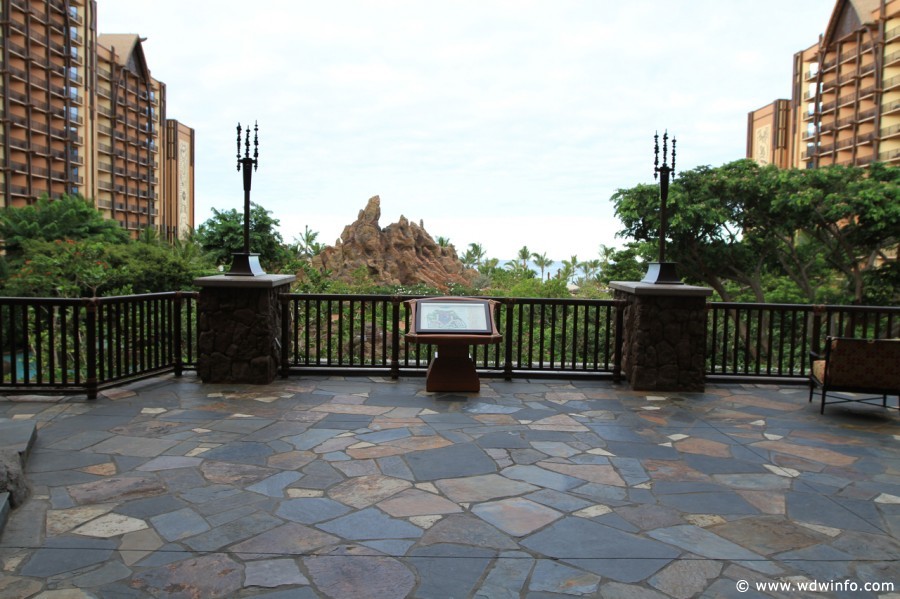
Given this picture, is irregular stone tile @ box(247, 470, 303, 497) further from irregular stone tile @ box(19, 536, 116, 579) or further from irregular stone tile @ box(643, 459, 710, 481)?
irregular stone tile @ box(643, 459, 710, 481)

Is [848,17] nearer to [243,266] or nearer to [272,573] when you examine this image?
[243,266]

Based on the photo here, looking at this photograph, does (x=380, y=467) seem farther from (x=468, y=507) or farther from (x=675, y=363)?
(x=675, y=363)

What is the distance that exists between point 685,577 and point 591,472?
4.86ft

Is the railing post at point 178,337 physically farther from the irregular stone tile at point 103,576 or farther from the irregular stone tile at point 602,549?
the irregular stone tile at point 602,549

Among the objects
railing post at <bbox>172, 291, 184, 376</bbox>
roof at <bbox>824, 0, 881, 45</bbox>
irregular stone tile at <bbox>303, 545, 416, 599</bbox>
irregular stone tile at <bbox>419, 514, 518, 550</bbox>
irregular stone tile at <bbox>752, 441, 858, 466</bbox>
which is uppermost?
roof at <bbox>824, 0, 881, 45</bbox>

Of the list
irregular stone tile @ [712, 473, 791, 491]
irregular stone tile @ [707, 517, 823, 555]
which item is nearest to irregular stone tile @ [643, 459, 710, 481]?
irregular stone tile @ [712, 473, 791, 491]

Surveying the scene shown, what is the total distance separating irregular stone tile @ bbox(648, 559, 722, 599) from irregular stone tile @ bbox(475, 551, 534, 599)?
0.58 metres

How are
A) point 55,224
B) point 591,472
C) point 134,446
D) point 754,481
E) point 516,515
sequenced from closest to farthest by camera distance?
point 516,515, point 754,481, point 591,472, point 134,446, point 55,224

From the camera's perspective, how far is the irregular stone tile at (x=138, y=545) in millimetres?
3039

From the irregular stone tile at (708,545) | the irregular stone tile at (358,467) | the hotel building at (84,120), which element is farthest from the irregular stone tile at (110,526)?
the hotel building at (84,120)

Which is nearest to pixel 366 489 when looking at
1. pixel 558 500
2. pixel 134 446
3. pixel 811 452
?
pixel 558 500

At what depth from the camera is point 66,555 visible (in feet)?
10.0

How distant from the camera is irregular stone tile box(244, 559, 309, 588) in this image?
9.25ft

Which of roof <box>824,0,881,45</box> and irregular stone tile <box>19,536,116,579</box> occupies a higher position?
roof <box>824,0,881,45</box>
